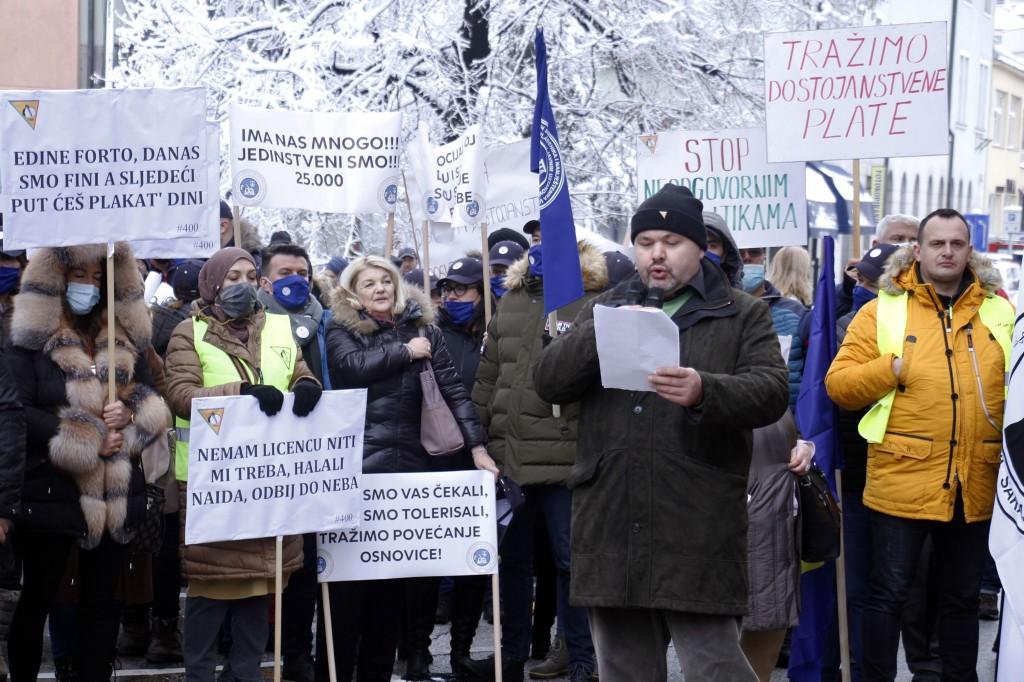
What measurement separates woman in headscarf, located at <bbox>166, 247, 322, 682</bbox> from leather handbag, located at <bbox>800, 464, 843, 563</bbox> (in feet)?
6.53

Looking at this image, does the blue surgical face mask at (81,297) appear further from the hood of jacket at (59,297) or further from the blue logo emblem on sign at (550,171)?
the blue logo emblem on sign at (550,171)

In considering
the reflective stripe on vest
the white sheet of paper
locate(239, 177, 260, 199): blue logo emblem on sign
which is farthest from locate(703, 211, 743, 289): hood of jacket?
locate(239, 177, 260, 199): blue logo emblem on sign

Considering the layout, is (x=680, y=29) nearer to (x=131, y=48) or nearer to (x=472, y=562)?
(x=131, y=48)

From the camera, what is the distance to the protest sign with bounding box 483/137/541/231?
9461 millimetres

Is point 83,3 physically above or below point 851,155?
above

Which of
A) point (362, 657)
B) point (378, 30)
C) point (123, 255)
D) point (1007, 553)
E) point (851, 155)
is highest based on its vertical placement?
point (378, 30)

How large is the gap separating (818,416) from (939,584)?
0.85 meters

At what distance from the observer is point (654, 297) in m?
4.60

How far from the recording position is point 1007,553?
4863 mm

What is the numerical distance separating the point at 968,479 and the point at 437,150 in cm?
407

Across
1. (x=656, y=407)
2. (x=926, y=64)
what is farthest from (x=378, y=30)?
(x=656, y=407)

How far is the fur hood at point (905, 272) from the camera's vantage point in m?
5.94

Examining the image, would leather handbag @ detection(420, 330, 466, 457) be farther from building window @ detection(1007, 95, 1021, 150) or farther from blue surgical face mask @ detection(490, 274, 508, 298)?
building window @ detection(1007, 95, 1021, 150)

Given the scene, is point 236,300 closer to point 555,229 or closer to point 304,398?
point 304,398
